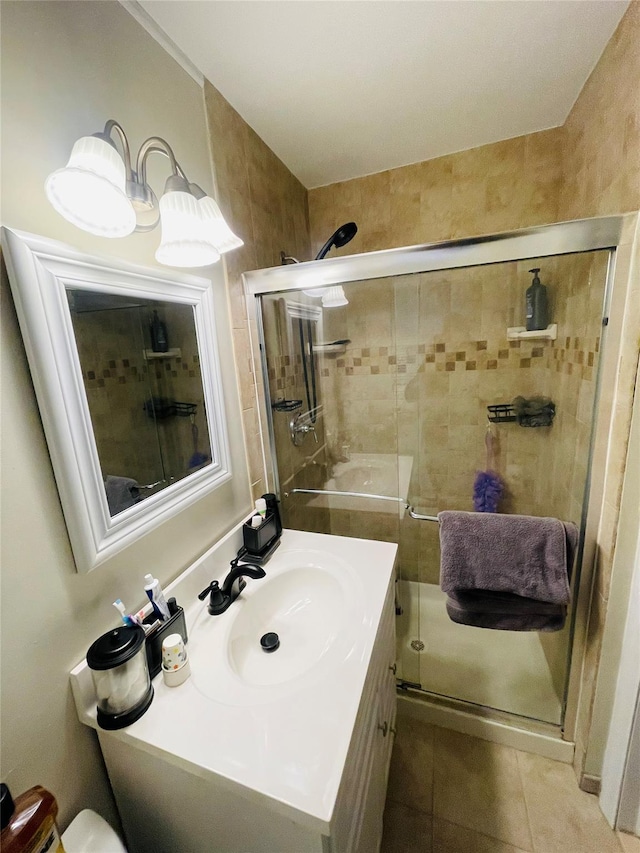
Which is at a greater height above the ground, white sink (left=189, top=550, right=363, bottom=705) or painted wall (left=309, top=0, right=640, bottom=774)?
painted wall (left=309, top=0, right=640, bottom=774)

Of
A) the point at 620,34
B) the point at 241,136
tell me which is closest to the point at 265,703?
the point at 241,136

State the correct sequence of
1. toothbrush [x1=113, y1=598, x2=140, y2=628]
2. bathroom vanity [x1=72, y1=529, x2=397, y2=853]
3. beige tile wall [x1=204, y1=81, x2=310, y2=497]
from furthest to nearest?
beige tile wall [x1=204, y1=81, x2=310, y2=497] → toothbrush [x1=113, y1=598, x2=140, y2=628] → bathroom vanity [x1=72, y1=529, x2=397, y2=853]

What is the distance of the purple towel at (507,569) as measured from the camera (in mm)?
1068

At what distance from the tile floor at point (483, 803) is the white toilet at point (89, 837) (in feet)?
2.88

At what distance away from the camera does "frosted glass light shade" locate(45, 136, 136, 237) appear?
0.59 meters

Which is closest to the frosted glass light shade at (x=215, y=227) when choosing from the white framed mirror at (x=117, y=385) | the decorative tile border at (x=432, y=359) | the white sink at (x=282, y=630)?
the white framed mirror at (x=117, y=385)

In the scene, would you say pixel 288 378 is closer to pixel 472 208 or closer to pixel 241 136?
pixel 241 136

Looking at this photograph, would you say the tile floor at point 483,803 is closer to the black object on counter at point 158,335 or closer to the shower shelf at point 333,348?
the black object on counter at point 158,335

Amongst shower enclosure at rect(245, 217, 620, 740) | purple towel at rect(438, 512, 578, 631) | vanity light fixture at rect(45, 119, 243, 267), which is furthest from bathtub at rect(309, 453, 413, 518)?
vanity light fixture at rect(45, 119, 243, 267)

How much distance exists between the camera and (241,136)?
1254mm

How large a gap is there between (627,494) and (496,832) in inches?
45.7

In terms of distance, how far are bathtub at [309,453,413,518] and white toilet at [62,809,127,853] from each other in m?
1.28

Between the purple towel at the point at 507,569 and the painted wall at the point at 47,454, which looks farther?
the purple towel at the point at 507,569

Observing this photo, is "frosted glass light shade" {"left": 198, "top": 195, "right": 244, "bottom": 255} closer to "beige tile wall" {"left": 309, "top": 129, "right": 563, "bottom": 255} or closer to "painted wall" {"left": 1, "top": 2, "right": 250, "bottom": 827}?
"painted wall" {"left": 1, "top": 2, "right": 250, "bottom": 827}
